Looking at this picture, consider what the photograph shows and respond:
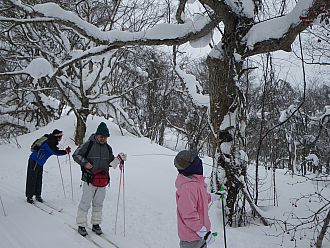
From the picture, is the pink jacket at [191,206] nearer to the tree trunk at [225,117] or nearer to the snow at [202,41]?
the tree trunk at [225,117]

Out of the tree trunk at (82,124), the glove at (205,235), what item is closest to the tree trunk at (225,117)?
the glove at (205,235)

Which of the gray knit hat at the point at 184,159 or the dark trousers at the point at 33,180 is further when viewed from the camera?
the dark trousers at the point at 33,180

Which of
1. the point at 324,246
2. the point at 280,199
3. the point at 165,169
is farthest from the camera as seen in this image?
the point at 165,169

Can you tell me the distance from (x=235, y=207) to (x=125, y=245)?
89.0 inches

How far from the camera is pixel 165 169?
1064cm

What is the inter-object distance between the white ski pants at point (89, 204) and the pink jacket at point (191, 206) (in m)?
2.33

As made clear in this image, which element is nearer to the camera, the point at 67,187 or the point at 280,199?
the point at 280,199

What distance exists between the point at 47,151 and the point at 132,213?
275 centimetres

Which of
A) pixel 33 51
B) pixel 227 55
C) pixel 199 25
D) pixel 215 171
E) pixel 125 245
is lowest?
pixel 125 245

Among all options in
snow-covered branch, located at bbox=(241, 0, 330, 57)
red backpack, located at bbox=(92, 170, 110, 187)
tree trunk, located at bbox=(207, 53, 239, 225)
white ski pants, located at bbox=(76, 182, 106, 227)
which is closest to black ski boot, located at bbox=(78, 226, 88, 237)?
white ski pants, located at bbox=(76, 182, 106, 227)

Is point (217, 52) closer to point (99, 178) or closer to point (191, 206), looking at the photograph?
point (99, 178)

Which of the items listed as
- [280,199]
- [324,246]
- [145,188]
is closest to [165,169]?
[145,188]

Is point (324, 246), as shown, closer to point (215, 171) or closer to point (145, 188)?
point (215, 171)

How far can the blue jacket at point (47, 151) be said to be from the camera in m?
8.41
